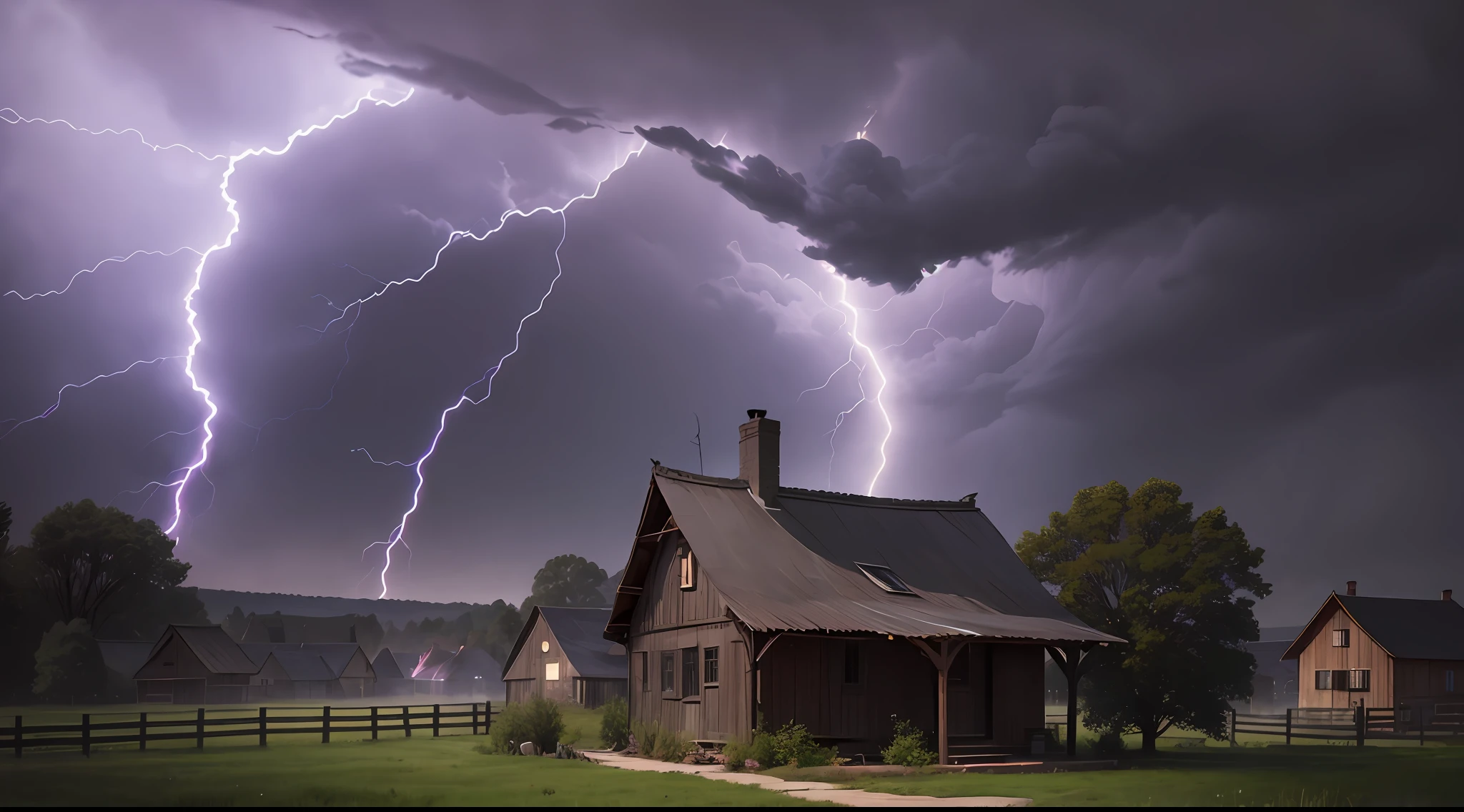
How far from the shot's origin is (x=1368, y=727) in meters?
42.0

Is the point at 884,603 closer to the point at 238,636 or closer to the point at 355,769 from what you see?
the point at 355,769

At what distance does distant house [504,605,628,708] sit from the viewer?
55.4 m

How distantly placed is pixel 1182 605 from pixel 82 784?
28.7 m

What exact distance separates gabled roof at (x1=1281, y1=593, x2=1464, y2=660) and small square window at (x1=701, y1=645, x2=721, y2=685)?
34303 millimetres

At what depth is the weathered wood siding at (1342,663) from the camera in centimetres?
4903

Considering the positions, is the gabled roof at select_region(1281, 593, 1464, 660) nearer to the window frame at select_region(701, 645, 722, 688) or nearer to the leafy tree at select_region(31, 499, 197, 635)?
the window frame at select_region(701, 645, 722, 688)

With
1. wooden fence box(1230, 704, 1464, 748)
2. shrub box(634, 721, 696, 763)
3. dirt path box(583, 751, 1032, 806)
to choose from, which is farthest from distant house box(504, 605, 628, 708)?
dirt path box(583, 751, 1032, 806)

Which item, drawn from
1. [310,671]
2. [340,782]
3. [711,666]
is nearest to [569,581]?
[310,671]

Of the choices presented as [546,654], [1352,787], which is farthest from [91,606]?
[1352,787]

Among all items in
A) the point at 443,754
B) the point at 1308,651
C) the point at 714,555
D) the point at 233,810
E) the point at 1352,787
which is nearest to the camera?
the point at 233,810

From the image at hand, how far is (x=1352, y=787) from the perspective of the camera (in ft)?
63.0

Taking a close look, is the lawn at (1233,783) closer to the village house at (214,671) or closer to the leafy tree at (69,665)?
the village house at (214,671)

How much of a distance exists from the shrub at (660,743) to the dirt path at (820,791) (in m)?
0.59

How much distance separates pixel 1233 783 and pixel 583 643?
135 feet
